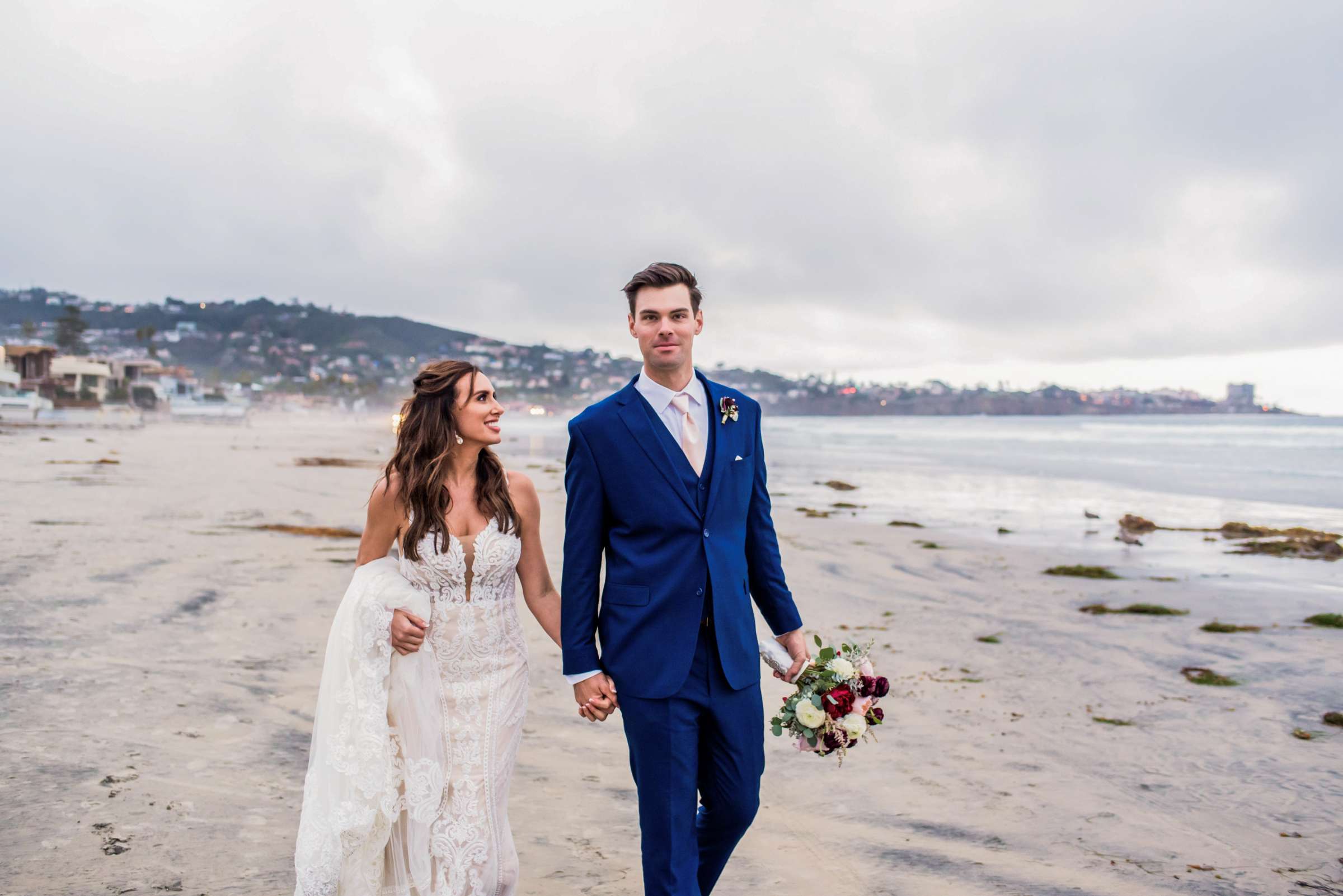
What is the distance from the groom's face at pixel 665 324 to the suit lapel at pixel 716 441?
0.14 metres

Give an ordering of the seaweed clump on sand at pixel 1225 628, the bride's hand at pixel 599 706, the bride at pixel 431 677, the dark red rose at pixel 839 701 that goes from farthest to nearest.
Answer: the seaweed clump on sand at pixel 1225 628
the bride at pixel 431 677
the dark red rose at pixel 839 701
the bride's hand at pixel 599 706

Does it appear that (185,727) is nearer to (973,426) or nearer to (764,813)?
(764,813)

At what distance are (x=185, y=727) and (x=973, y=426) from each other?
9399cm

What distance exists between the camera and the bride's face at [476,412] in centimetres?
357

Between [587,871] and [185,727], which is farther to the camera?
[185,727]

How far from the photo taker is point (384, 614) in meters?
3.31

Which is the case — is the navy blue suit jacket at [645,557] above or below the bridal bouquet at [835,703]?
above

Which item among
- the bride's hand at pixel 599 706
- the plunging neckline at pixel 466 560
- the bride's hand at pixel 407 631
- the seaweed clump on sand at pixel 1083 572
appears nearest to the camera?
the bride's hand at pixel 599 706

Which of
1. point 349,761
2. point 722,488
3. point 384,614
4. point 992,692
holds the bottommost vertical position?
point 992,692

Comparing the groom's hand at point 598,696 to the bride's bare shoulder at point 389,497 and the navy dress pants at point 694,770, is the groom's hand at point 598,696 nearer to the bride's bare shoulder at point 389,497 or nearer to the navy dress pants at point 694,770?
the navy dress pants at point 694,770

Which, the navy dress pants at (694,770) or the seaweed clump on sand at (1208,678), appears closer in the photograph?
the navy dress pants at (694,770)

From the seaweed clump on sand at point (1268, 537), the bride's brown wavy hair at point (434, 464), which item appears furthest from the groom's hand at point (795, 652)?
the seaweed clump on sand at point (1268, 537)

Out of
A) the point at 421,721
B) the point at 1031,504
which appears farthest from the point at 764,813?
the point at 1031,504

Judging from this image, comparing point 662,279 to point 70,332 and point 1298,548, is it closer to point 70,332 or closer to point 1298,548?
point 1298,548
